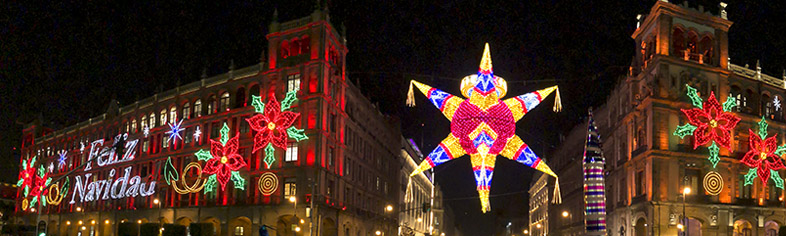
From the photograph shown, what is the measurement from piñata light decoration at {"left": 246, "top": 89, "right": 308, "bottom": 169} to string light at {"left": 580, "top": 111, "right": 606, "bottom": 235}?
34474 mm

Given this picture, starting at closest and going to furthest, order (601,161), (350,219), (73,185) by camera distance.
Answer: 1. (601,161)
2. (350,219)
3. (73,185)

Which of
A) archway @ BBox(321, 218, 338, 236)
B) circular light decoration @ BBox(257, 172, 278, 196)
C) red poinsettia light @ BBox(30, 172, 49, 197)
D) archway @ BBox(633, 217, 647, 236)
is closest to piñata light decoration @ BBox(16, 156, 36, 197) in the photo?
red poinsettia light @ BBox(30, 172, 49, 197)

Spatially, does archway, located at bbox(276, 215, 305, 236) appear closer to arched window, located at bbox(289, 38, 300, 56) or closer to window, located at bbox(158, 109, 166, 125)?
arched window, located at bbox(289, 38, 300, 56)

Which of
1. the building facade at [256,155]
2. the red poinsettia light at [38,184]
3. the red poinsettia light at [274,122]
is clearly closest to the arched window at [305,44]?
the building facade at [256,155]


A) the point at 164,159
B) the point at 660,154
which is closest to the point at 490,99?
the point at 660,154

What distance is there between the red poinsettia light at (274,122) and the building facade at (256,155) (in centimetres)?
12

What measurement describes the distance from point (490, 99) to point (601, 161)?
6.36 metres

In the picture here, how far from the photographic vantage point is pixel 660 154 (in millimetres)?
60250

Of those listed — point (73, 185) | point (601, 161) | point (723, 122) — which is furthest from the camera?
point (73, 185)

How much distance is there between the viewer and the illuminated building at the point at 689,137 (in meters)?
60.4

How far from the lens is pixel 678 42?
63.1m

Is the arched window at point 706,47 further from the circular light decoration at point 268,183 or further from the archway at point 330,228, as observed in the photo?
the circular light decoration at point 268,183

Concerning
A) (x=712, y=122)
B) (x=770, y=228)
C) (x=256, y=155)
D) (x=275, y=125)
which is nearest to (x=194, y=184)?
(x=256, y=155)

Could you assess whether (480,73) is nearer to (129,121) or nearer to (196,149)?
(196,149)
